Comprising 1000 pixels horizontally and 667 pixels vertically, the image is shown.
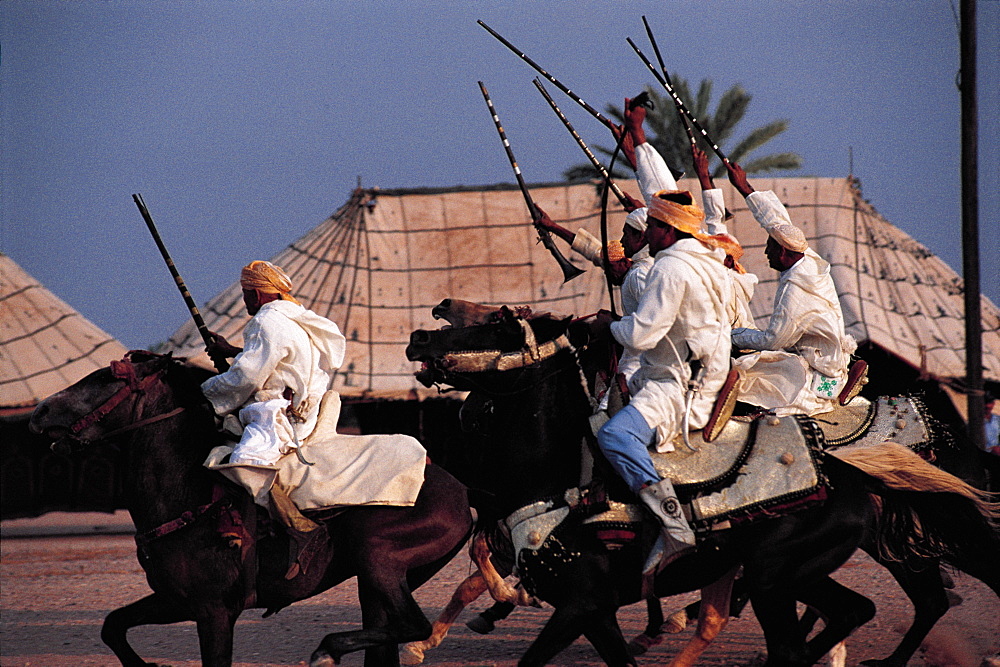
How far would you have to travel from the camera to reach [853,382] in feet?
24.7

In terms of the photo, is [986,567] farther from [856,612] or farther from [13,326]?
[13,326]

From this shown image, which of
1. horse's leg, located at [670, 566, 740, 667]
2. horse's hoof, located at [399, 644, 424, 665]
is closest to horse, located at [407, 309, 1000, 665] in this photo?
horse's leg, located at [670, 566, 740, 667]

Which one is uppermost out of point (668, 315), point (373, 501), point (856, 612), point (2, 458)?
point (668, 315)

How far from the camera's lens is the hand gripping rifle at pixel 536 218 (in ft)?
23.3

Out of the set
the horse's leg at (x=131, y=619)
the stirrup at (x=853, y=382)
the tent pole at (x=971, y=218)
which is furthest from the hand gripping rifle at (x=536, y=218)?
the tent pole at (x=971, y=218)

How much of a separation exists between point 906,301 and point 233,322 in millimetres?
11155

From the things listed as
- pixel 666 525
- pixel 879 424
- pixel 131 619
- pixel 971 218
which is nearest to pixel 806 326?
pixel 879 424

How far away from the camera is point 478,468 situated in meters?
6.37

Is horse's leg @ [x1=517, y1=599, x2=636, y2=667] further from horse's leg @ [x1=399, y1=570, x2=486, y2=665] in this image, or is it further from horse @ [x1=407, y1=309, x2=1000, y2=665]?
horse's leg @ [x1=399, y1=570, x2=486, y2=665]

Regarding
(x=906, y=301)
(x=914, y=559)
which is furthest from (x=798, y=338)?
(x=906, y=301)

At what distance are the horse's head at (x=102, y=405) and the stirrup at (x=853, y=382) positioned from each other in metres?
4.37

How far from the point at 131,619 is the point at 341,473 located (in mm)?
1573

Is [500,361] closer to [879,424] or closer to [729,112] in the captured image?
[879,424]

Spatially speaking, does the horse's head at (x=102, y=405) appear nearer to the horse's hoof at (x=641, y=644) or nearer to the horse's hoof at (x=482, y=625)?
the horse's hoof at (x=482, y=625)
